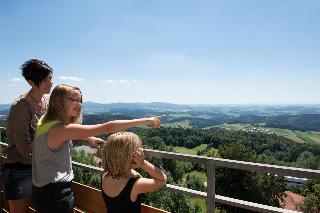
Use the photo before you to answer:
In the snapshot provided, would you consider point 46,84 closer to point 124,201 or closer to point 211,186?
point 124,201

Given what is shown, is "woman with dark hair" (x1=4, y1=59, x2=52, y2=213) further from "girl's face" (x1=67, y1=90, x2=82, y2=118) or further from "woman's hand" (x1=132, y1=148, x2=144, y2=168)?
"woman's hand" (x1=132, y1=148, x2=144, y2=168)

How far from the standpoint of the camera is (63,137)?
2535 mm

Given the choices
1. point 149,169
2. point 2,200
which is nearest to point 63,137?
point 149,169

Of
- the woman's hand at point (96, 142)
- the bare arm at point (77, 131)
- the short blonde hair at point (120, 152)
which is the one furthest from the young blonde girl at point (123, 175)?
the woman's hand at point (96, 142)

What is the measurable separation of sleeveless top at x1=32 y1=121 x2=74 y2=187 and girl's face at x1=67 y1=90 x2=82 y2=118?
14 cm

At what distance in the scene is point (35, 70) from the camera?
3.16m

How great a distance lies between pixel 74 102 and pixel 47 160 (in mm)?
456

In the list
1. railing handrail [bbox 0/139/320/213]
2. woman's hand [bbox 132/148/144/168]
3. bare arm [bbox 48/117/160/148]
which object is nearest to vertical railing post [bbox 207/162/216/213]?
railing handrail [bbox 0/139/320/213]

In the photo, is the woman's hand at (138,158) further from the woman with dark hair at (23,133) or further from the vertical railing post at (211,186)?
the woman with dark hair at (23,133)

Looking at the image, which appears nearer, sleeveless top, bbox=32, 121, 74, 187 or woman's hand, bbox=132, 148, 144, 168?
woman's hand, bbox=132, 148, 144, 168

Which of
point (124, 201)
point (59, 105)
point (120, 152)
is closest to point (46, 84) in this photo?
point (59, 105)

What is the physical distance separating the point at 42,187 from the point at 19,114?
0.75 metres

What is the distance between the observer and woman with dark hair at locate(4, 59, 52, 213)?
10.1 feet

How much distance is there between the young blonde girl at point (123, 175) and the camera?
238 cm
